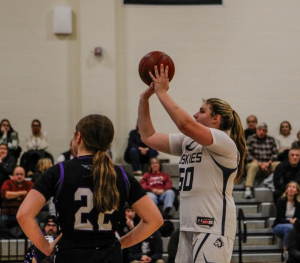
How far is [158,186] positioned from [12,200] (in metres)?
2.62

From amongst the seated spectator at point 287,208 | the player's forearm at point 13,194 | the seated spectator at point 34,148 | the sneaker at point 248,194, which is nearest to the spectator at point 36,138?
the seated spectator at point 34,148

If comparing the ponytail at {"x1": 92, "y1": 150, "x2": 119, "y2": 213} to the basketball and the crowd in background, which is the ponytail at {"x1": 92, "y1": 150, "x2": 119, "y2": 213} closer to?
the basketball

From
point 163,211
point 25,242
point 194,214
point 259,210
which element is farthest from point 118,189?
point 259,210

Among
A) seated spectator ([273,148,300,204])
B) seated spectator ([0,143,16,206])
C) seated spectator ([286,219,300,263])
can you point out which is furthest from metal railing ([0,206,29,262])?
seated spectator ([273,148,300,204])

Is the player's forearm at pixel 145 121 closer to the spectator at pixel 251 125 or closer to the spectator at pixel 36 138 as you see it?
the spectator at pixel 36 138

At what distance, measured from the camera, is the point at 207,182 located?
3.94 meters

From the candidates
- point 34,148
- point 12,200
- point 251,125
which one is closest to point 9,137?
point 34,148

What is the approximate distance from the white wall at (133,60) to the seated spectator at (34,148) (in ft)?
1.27

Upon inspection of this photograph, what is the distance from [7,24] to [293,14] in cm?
637

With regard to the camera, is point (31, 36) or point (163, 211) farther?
point (31, 36)

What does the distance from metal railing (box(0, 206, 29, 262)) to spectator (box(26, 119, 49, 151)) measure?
8.02 ft

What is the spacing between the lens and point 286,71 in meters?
13.3

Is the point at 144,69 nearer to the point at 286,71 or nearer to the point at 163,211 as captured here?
the point at 163,211

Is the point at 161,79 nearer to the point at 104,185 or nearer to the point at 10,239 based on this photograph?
the point at 104,185
